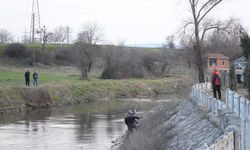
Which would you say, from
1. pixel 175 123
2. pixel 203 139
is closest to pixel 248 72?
pixel 175 123

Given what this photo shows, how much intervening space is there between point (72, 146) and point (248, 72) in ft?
34.9

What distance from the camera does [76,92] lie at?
64.2 m

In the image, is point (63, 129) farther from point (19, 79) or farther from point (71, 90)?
point (19, 79)

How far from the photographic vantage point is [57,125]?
39.4 metres

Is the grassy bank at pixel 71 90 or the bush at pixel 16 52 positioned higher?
the bush at pixel 16 52

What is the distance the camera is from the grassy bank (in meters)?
53.8

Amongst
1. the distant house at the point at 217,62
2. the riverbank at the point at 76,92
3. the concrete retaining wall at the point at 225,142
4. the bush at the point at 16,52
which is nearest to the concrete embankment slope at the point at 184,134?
the concrete retaining wall at the point at 225,142

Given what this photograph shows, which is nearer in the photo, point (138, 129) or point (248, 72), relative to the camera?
point (138, 129)

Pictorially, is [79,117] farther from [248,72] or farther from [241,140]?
[241,140]

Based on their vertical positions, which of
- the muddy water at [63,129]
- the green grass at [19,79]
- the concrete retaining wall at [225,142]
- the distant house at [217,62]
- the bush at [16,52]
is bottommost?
→ the muddy water at [63,129]

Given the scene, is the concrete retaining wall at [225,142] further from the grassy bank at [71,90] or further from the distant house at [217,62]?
the distant house at [217,62]

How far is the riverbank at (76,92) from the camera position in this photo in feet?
175

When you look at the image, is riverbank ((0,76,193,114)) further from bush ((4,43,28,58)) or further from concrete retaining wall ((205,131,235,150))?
concrete retaining wall ((205,131,235,150))

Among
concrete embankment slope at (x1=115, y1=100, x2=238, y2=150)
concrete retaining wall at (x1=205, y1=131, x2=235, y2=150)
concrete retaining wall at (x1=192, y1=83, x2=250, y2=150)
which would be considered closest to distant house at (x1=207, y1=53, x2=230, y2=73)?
concrete embankment slope at (x1=115, y1=100, x2=238, y2=150)
